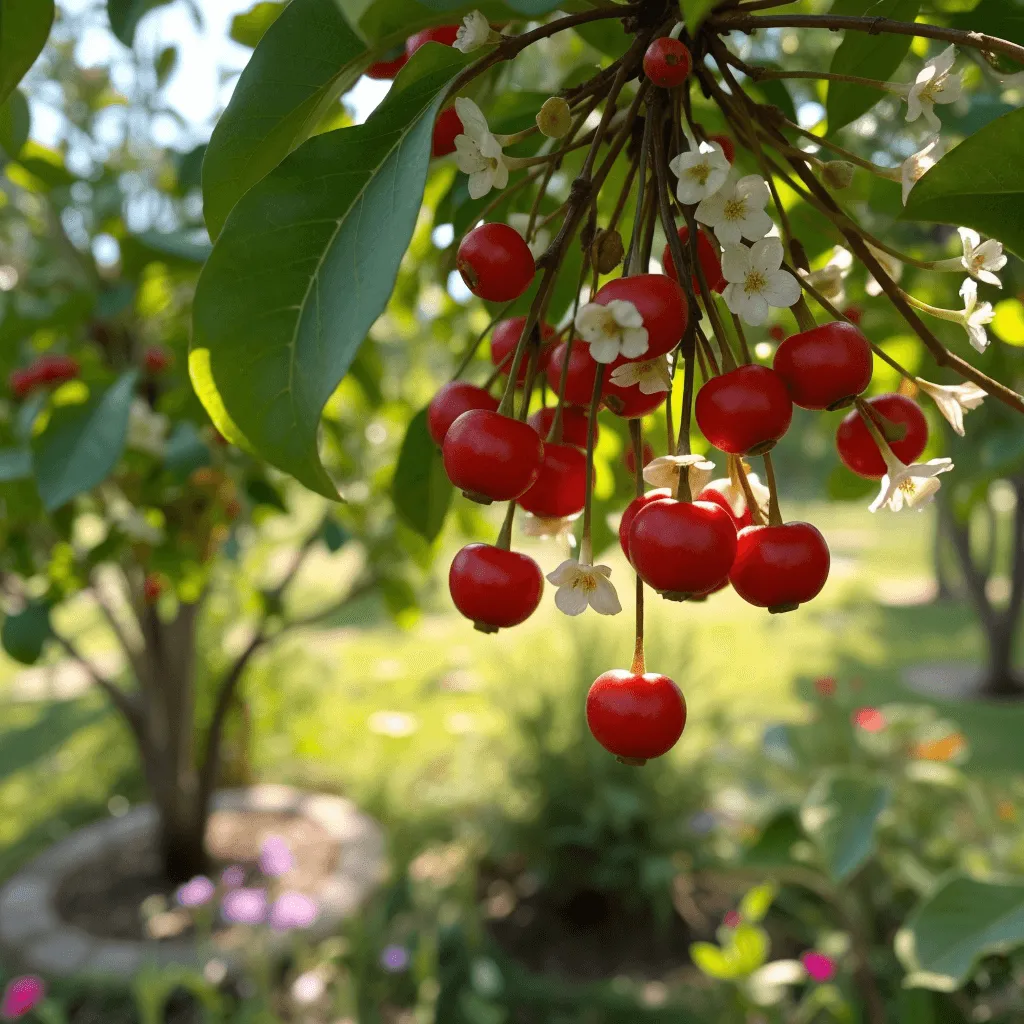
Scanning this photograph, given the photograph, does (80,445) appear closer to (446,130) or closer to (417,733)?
(446,130)

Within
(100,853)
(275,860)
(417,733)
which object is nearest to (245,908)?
(275,860)

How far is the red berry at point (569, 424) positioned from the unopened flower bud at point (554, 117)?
0.47 feet

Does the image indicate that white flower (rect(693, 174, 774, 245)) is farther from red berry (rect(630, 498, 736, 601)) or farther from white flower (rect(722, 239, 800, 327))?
red berry (rect(630, 498, 736, 601))

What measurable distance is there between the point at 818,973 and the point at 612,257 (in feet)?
5.14

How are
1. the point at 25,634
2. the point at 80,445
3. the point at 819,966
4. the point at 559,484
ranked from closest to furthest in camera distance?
the point at 559,484
the point at 80,445
the point at 25,634
the point at 819,966

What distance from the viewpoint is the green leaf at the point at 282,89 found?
1.41 feet

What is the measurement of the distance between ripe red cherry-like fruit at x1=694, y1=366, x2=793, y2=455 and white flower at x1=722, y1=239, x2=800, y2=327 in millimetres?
25

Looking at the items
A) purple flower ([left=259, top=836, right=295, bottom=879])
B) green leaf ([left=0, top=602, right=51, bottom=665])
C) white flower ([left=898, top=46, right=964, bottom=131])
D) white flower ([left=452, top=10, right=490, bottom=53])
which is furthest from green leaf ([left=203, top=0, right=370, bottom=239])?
purple flower ([left=259, top=836, right=295, bottom=879])

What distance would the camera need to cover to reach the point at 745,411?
411 millimetres

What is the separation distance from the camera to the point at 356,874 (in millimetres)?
2490

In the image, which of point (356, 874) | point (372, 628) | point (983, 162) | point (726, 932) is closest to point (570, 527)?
point (983, 162)

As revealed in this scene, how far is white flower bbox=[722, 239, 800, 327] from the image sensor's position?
16.1 inches

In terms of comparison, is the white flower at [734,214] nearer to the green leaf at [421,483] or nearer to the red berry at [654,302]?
the red berry at [654,302]

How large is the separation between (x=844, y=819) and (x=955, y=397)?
117 cm
